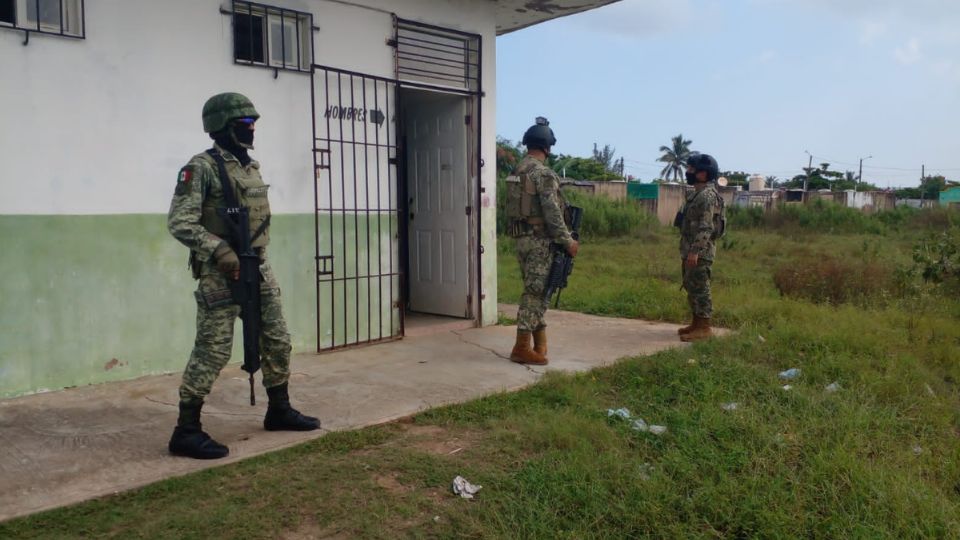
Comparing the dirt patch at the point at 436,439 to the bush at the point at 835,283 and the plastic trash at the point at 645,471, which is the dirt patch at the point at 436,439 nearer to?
the plastic trash at the point at 645,471

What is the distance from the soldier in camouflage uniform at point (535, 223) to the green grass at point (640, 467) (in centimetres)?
63

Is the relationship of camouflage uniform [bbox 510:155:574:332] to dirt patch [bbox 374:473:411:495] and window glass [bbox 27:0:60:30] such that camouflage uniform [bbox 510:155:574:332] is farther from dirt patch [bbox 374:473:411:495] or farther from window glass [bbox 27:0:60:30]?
window glass [bbox 27:0:60:30]

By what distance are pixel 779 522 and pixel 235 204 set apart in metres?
2.86

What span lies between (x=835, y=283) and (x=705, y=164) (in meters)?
3.52

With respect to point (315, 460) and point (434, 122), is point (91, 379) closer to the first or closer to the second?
point (315, 460)

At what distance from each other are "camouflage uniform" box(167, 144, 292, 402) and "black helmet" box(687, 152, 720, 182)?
4024mm

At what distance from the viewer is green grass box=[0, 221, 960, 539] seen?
9.35ft

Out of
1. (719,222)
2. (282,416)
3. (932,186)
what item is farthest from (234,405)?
(932,186)

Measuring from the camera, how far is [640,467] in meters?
3.38

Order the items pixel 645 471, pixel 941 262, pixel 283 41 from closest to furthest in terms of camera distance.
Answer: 1. pixel 645 471
2. pixel 283 41
3. pixel 941 262

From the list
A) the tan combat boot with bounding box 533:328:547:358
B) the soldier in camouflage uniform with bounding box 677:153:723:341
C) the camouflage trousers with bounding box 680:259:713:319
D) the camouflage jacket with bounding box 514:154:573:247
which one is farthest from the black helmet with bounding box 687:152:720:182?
the tan combat boot with bounding box 533:328:547:358

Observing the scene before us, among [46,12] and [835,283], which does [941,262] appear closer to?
[835,283]

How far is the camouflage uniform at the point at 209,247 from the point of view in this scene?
11.2ft

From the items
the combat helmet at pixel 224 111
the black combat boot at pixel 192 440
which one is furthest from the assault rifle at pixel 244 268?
the black combat boot at pixel 192 440
